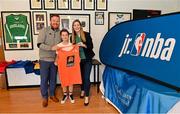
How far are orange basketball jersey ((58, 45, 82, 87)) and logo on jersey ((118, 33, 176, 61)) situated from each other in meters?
0.72

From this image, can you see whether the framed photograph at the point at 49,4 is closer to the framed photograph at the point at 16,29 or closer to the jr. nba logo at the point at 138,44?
the framed photograph at the point at 16,29

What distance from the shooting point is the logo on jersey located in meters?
1.94

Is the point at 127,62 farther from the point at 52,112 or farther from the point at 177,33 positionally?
the point at 52,112

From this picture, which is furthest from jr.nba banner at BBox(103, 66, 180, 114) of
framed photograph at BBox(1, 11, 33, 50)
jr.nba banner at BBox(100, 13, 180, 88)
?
framed photograph at BBox(1, 11, 33, 50)

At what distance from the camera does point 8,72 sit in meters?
3.97

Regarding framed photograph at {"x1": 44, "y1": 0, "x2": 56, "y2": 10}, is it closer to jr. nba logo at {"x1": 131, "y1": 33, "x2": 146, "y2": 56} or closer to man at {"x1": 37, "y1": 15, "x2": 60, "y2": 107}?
man at {"x1": 37, "y1": 15, "x2": 60, "y2": 107}

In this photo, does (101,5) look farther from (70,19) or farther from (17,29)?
(17,29)

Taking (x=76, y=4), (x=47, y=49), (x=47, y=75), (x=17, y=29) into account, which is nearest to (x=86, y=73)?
(x=47, y=75)

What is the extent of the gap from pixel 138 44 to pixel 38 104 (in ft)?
5.96

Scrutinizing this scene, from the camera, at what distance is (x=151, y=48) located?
86.4 inches

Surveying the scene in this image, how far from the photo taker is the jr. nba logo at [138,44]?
94.6 inches

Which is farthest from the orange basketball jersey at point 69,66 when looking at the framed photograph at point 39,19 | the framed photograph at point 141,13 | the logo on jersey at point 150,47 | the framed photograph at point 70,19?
the framed photograph at point 141,13

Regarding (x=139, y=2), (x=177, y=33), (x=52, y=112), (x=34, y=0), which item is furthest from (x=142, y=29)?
(x=34, y=0)

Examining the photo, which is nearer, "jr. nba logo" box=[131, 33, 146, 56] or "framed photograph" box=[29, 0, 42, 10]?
"jr. nba logo" box=[131, 33, 146, 56]
